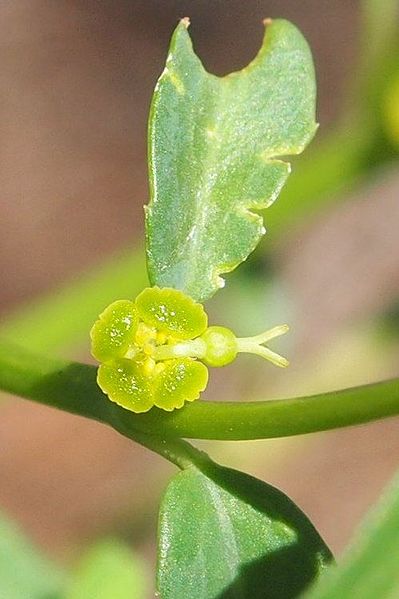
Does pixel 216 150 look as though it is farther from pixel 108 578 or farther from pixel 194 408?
pixel 108 578

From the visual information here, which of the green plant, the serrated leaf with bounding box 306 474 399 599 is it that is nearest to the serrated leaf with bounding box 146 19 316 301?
the green plant

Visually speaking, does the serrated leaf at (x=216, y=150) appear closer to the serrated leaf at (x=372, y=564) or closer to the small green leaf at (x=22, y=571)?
the serrated leaf at (x=372, y=564)

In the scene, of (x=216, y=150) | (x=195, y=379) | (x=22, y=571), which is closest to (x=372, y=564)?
(x=195, y=379)

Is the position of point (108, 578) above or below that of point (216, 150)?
below

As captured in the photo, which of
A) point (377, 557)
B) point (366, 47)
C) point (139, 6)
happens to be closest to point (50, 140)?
point (139, 6)

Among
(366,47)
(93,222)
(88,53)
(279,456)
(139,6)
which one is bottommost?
(279,456)

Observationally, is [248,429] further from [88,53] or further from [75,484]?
[88,53]

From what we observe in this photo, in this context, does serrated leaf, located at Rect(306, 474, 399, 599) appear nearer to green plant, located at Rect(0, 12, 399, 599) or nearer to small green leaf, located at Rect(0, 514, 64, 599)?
green plant, located at Rect(0, 12, 399, 599)
